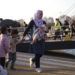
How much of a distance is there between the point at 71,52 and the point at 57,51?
95 centimetres

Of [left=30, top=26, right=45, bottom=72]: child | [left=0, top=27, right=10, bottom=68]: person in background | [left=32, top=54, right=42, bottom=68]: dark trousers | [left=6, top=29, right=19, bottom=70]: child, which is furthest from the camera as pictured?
[left=6, top=29, right=19, bottom=70]: child

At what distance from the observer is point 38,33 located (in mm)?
11344

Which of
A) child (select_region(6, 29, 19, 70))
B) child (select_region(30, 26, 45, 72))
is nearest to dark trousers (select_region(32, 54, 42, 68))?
child (select_region(30, 26, 45, 72))

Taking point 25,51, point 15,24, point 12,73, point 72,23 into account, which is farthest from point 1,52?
point 15,24

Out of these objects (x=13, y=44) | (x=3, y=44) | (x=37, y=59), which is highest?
(x=3, y=44)


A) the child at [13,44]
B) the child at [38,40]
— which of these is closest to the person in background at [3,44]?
the child at [38,40]

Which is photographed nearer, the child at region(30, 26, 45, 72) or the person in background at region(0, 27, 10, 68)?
the person in background at region(0, 27, 10, 68)

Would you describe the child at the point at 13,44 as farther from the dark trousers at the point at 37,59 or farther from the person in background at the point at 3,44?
the person in background at the point at 3,44

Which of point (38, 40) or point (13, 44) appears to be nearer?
point (38, 40)

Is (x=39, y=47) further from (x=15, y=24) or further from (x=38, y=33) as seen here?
(x=15, y=24)

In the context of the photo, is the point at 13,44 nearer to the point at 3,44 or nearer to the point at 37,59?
the point at 37,59

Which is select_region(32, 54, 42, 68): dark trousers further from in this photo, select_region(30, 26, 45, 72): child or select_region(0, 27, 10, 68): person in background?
select_region(0, 27, 10, 68): person in background

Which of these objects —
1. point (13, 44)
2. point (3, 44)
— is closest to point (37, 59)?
point (13, 44)

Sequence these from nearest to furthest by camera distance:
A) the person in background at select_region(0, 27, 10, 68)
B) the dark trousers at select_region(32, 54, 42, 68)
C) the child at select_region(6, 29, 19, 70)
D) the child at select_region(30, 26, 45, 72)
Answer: the person in background at select_region(0, 27, 10, 68) < the child at select_region(30, 26, 45, 72) < the dark trousers at select_region(32, 54, 42, 68) < the child at select_region(6, 29, 19, 70)
